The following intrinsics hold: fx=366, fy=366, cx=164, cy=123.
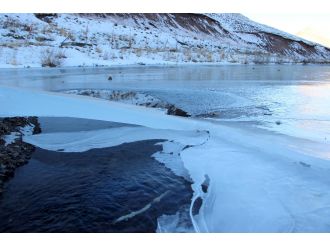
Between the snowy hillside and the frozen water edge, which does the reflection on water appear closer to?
the frozen water edge

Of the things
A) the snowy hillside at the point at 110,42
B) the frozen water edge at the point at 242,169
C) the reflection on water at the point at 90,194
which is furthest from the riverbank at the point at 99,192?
the snowy hillside at the point at 110,42

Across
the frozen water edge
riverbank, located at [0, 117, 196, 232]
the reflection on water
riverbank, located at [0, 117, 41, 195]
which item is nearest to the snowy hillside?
riverbank, located at [0, 117, 41, 195]

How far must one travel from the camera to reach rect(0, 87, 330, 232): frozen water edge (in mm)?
2172

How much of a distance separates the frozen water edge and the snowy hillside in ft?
34.5

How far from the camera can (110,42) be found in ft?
75.1

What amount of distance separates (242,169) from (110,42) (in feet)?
69.2

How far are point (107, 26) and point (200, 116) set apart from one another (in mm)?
24137

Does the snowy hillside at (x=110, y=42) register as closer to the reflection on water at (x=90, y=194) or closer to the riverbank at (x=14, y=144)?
the riverbank at (x=14, y=144)

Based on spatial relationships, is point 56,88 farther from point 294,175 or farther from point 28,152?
point 294,175

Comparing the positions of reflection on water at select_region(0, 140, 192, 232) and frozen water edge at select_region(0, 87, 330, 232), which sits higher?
frozen water edge at select_region(0, 87, 330, 232)

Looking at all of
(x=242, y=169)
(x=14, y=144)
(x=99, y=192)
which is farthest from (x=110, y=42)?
(x=99, y=192)

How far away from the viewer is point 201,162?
10.3ft

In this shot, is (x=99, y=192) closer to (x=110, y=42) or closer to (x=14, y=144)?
(x=14, y=144)

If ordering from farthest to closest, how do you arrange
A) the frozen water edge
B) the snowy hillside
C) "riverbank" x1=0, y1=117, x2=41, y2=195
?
the snowy hillside, "riverbank" x1=0, y1=117, x2=41, y2=195, the frozen water edge
